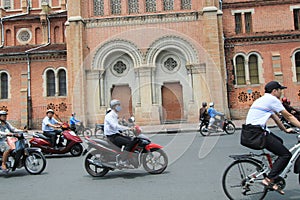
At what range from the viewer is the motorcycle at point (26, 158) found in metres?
8.30

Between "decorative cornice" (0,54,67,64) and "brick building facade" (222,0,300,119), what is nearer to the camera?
"brick building facade" (222,0,300,119)

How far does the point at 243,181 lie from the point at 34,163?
556cm

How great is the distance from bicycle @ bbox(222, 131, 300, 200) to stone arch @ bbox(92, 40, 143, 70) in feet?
69.1

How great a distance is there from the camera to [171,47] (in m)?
25.9

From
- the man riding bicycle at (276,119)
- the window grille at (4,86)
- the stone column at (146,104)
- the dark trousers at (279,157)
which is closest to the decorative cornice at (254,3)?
the stone column at (146,104)

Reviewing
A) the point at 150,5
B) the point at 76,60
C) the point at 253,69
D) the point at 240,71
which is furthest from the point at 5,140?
the point at 253,69

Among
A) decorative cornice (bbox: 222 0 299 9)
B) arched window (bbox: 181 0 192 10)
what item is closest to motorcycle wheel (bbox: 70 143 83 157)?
arched window (bbox: 181 0 192 10)

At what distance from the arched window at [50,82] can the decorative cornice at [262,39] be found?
15.3 m

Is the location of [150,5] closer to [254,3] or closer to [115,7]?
[115,7]

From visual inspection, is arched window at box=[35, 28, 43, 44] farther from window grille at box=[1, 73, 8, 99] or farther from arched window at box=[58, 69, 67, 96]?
arched window at box=[58, 69, 67, 96]

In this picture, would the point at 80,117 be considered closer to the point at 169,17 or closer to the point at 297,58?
the point at 169,17

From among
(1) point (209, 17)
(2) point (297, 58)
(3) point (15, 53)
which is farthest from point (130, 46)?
(2) point (297, 58)

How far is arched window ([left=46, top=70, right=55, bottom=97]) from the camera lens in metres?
29.0

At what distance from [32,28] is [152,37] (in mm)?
15293
